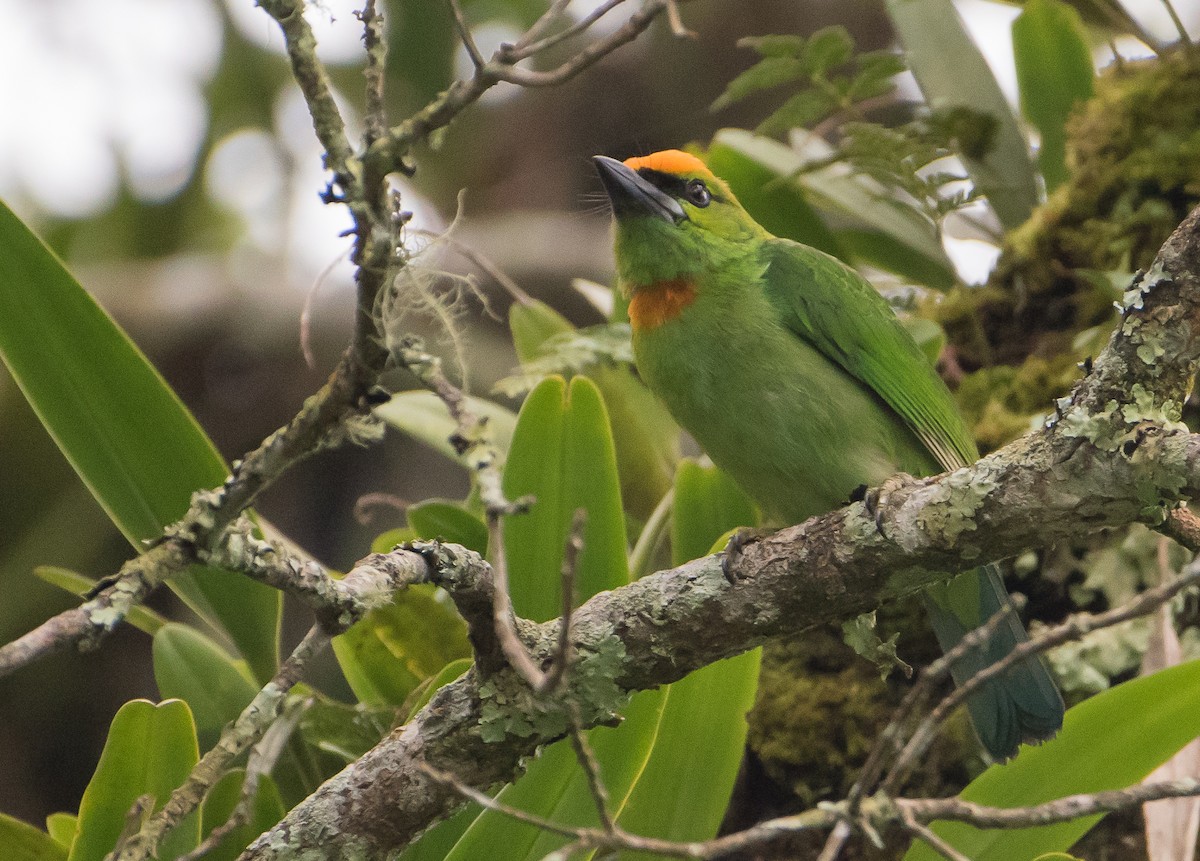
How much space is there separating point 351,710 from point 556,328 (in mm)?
1262

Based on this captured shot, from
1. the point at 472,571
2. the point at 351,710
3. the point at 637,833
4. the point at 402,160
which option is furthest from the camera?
the point at 351,710

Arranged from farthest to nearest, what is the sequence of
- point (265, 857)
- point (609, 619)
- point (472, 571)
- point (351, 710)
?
point (351, 710), point (609, 619), point (265, 857), point (472, 571)

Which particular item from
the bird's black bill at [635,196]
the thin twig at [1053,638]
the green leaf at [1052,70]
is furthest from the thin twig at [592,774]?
the green leaf at [1052,70]

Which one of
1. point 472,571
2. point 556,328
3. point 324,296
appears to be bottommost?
point 472,571

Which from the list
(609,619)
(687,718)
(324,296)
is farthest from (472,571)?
(324,296)

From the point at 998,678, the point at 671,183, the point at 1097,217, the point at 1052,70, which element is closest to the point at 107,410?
the point at 671,183

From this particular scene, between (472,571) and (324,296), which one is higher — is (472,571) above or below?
below

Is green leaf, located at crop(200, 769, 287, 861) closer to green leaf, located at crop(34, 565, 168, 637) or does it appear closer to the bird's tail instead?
green leaf, located at crop(34, 565, 168, 637)

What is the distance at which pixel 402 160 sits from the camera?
1.37 metres

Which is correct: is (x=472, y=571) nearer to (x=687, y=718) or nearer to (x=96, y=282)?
(x=687, y=718)

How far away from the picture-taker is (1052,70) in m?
3.66

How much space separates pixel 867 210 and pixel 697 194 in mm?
731

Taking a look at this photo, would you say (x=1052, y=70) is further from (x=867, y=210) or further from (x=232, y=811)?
(x=232, y=811)

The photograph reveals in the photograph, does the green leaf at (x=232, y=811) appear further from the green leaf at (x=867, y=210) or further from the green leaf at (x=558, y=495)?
the green leaf at (x=867, y=210)
